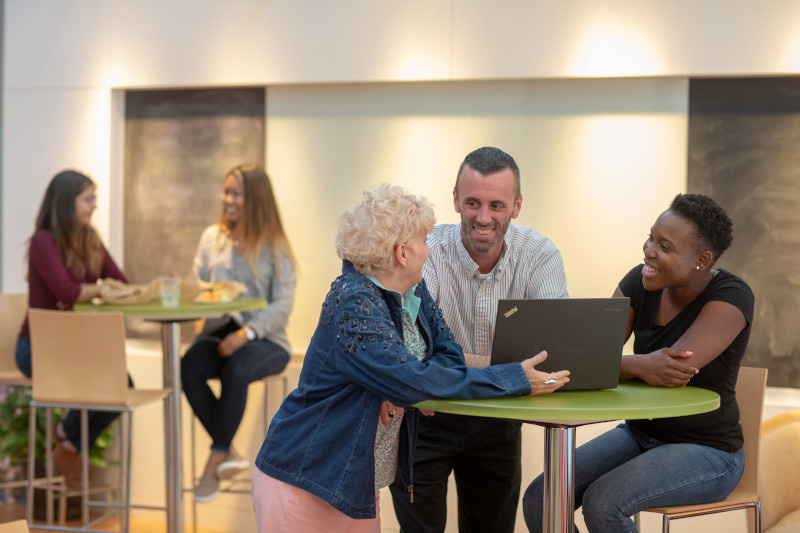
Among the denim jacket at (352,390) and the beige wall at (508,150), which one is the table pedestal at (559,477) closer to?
the denim jacket at (352,390)

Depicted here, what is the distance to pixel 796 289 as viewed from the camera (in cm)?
396

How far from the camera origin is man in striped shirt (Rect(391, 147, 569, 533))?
113 inches

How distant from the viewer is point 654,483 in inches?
97.8

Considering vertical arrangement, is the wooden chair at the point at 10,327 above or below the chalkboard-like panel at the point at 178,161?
below

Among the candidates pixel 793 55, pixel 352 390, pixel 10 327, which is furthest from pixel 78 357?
pixel 793 55

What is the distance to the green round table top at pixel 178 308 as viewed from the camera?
3.66 m

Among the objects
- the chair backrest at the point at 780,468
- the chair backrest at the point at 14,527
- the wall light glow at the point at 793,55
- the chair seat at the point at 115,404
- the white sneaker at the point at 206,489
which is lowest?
the white sneaker at the point at 206,489

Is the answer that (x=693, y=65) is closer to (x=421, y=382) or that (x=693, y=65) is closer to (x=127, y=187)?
(x=421, y=382)

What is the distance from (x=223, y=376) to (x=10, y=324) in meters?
1.24

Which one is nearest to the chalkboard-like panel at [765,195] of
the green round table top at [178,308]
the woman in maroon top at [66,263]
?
the green round table top at [178,308]

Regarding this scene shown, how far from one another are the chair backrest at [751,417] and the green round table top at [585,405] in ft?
2.29

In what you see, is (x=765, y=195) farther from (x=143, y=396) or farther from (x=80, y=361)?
(x=80, y=361)

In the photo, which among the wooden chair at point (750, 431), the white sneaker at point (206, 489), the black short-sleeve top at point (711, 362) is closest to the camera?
the black short-sleeve top at point (711, 362)

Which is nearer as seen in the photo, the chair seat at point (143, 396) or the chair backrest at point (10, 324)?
the chair seat at point (143, 396)
